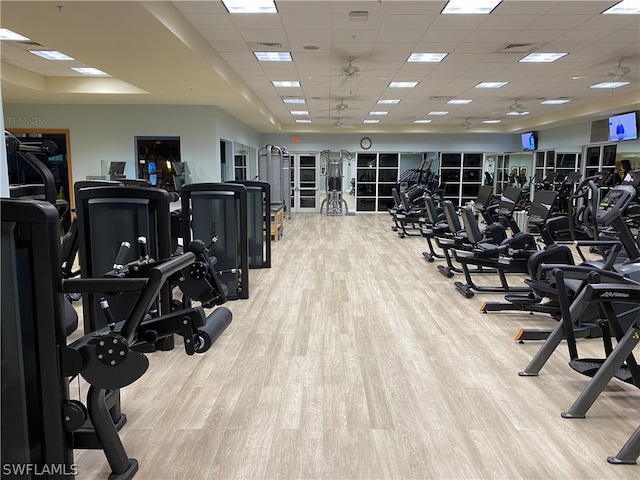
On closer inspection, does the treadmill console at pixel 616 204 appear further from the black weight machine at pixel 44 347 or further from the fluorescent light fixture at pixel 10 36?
the fluorescent light fixture at pixel 10 36

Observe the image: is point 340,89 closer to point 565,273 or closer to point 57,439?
point 565,273

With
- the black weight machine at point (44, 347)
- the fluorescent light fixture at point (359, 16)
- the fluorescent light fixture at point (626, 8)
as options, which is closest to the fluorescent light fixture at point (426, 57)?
the fluorescent light fixture at point (359, 16)

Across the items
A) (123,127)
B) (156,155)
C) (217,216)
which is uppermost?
(123,127)

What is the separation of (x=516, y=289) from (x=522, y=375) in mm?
2281

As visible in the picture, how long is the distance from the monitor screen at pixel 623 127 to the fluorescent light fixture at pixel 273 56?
8.36 m

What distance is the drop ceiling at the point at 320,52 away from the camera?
4699 mm

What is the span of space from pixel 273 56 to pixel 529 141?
37.8ft

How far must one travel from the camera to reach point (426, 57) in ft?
22.1

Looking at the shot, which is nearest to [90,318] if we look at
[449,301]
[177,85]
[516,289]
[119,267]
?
[119,267]

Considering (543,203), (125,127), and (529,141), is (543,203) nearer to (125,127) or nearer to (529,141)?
(125,127)

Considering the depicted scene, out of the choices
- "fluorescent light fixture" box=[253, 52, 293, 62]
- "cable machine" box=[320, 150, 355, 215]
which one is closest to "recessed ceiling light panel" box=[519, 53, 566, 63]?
"fluorescent light fixture" box=[253, 52, 293, 62]

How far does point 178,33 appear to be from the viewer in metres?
4.91

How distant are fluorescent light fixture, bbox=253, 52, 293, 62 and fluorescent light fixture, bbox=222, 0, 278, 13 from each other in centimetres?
167

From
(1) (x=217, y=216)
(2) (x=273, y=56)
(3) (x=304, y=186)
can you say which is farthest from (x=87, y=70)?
(3) (x=304, y=186)
